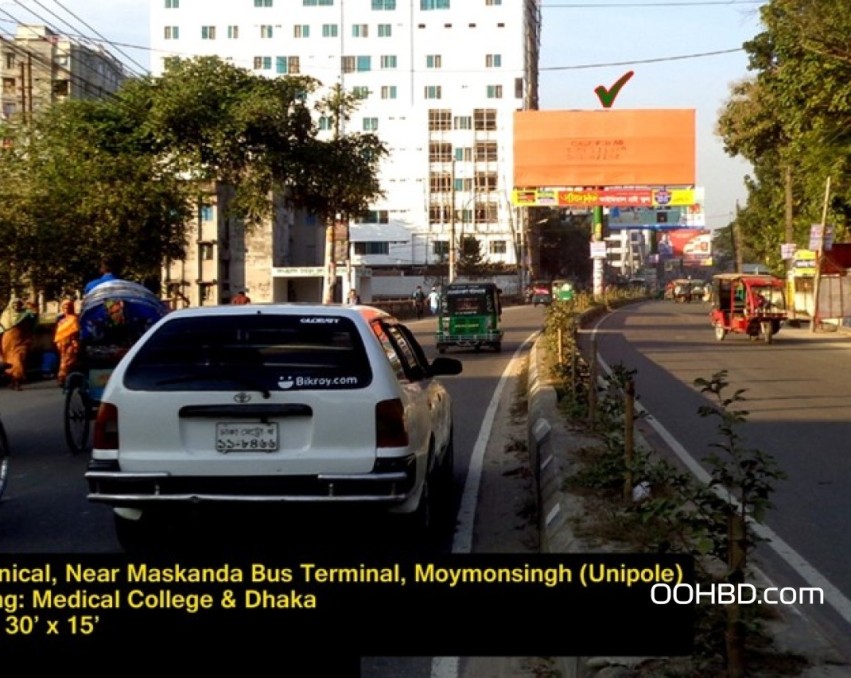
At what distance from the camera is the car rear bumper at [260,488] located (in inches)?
281

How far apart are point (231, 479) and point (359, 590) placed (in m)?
3.20

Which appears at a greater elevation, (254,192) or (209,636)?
(254,192)

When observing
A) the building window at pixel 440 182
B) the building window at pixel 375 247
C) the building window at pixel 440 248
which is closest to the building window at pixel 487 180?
the building window at pixel 440 182

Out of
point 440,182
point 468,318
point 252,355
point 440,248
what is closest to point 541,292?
point 440,248

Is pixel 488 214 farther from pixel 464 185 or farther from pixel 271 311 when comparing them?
pixel 271 311

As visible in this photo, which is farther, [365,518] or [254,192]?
[254,192]

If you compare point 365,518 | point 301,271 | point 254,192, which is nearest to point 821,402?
point 365,518

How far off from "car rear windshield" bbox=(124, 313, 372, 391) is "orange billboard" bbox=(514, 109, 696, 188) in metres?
48.5

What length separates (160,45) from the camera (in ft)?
343

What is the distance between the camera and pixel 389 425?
7270 millimetres

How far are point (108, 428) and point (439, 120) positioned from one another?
312ft

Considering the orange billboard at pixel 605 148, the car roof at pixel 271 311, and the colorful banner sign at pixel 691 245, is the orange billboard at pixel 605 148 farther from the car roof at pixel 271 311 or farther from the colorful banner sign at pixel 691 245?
the colorful banner sign at pixel 691 245

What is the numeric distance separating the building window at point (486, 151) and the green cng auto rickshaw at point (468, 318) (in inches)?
2720

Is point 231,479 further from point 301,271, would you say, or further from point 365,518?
point 301,271
